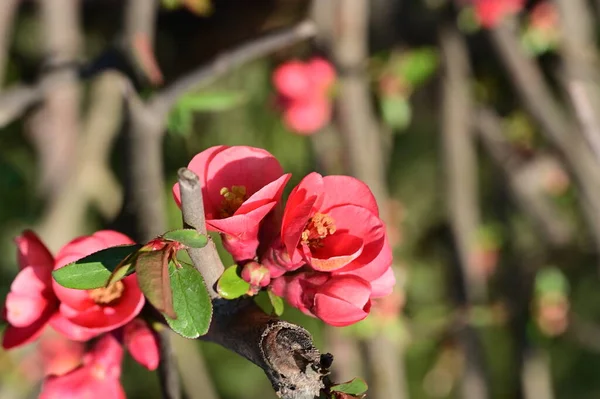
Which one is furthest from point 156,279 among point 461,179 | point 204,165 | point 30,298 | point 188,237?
point 461,179

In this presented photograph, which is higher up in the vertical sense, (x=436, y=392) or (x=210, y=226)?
(x=210, y=226)

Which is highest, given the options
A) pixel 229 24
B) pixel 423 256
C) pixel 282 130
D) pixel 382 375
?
pixel 229 24

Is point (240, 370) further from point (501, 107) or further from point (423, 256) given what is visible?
point (501, 107)

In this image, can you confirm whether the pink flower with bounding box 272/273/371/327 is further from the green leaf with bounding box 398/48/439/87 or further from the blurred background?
the green leaf with bounding box 398/48/439/87

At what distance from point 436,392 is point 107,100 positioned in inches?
60.5

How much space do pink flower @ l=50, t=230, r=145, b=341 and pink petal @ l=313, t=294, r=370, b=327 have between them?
0.59 feet

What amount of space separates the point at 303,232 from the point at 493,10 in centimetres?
108

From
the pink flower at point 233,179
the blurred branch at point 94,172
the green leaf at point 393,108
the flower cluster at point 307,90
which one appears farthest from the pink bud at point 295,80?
the pink flower at point 233,179

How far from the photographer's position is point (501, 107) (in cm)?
203

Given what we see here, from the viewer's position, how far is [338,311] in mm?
498

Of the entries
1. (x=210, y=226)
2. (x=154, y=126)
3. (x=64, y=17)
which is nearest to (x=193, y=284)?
(x=210, y=226)

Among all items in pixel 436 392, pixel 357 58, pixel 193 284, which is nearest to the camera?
pixel 193 284

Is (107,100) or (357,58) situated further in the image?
(107,100)

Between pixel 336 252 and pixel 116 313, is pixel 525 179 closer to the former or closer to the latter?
pixel 336 252
